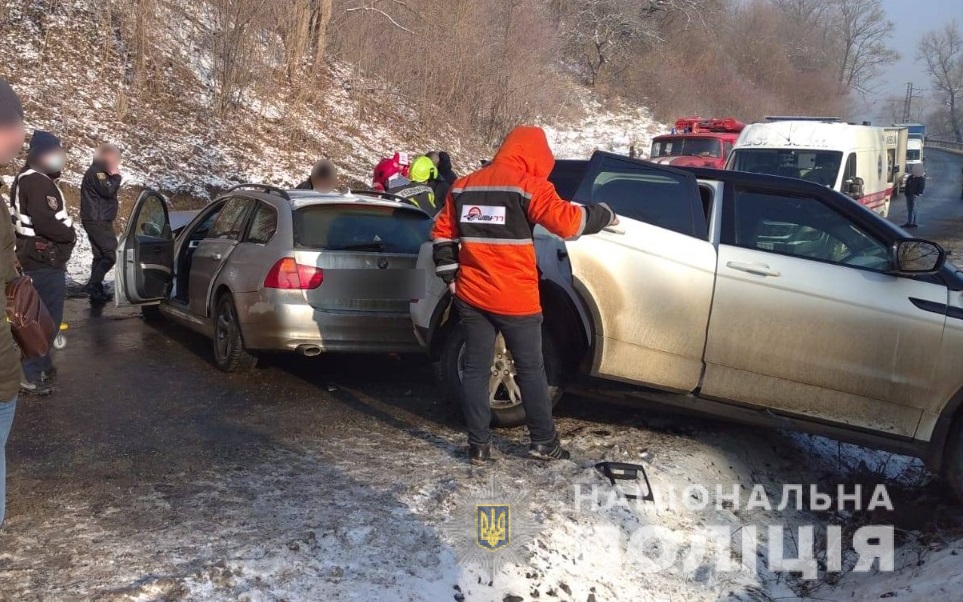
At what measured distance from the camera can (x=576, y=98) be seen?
40.4 m

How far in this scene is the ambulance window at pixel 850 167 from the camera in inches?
600

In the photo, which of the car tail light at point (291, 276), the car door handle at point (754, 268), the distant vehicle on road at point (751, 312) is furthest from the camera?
the car tail light at point (291, 276)

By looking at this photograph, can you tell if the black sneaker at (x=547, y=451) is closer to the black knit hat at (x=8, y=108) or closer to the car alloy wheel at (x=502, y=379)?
the car alloy wheel at (x=502, y=379)

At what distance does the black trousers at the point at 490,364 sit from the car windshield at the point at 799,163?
1144 cm

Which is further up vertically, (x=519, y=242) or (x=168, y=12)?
(x=168, y=12)

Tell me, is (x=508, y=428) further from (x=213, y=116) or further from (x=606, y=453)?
(x=213, y=116)

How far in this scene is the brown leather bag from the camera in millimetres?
3141

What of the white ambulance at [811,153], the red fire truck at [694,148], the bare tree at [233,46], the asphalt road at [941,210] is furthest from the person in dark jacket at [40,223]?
the red fire truck at [694,148]

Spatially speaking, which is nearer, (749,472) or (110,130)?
(749,472)

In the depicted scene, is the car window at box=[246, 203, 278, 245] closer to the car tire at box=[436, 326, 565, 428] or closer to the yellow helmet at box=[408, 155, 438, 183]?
the car tire at box=[436, 326, 565, 428]

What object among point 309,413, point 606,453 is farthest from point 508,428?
point 309,413

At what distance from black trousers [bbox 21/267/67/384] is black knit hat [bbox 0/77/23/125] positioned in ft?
12.8

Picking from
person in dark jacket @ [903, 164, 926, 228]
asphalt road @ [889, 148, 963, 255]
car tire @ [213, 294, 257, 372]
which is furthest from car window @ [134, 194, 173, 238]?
person in dark jacket @ [903, 164, 926, 228]

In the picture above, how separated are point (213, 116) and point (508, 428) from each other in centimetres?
1556
